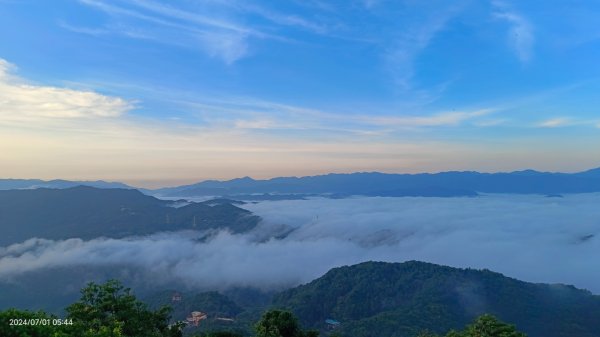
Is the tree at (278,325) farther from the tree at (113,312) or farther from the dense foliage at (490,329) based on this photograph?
the dense foliage at (490,329)

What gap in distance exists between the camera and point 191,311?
172125 millimetres

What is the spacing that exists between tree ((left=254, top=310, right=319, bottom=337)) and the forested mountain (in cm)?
10805

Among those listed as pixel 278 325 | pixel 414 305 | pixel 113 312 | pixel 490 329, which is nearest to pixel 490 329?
pixel 490 329

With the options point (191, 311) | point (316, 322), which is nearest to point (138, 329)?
point (316, 322)

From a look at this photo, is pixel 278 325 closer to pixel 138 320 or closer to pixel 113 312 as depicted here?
pixel 138 320

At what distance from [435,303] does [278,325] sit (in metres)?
153

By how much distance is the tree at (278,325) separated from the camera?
26814 millimetres

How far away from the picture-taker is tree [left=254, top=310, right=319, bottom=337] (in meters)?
26.8

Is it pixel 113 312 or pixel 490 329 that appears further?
pixel 490 329

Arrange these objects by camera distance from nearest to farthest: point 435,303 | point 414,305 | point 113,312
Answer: point 113,312
point 435,303
point 414,305

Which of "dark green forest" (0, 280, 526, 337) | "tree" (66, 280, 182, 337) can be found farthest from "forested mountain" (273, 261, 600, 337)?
"tree" (66, 280, 182, 337)

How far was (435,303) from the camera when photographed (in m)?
163

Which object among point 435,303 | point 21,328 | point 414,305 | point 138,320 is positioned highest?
point 21,328

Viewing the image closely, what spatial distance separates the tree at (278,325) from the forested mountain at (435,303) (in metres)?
108
